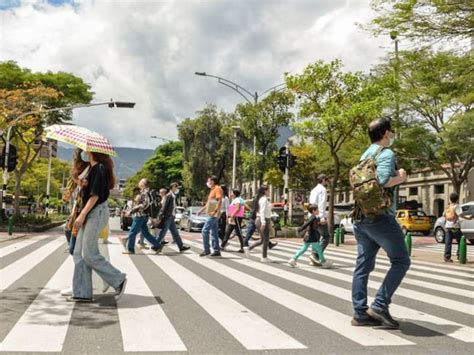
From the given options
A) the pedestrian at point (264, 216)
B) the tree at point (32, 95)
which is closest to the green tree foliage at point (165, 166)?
the tree at point (32, 95)

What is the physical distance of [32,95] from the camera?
25.4m

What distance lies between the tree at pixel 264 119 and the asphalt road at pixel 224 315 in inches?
833

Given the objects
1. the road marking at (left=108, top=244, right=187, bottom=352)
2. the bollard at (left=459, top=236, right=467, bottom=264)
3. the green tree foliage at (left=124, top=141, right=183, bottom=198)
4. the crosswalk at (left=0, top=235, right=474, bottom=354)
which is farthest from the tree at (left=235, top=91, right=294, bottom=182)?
the green tree foliage at (left=124, top=141, right=183, bottom=198)

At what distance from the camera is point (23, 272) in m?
8.43

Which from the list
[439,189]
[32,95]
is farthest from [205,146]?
[32,95]

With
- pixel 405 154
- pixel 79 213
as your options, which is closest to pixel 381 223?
pixel 79 213

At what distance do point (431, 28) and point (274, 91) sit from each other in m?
18.0

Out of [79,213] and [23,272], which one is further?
[23,272]

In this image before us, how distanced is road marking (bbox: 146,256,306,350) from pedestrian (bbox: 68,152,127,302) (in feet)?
3.56

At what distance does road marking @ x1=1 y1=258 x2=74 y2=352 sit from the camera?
13.4ft

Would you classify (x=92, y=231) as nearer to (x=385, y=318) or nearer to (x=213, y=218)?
(x=385, y=318)

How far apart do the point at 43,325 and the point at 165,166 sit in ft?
263

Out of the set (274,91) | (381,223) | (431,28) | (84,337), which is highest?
(274,91)

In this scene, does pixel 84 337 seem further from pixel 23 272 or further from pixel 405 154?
pixel 405 154
